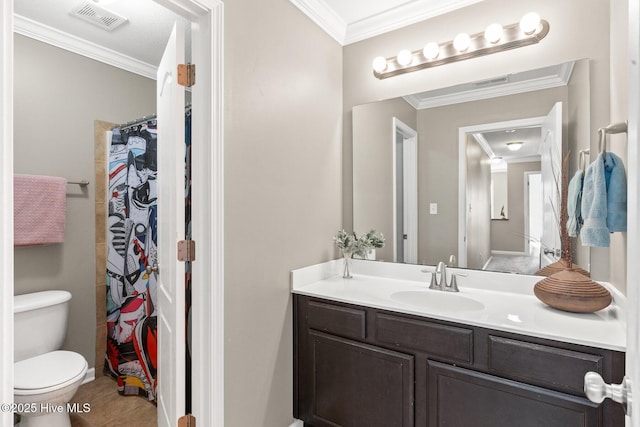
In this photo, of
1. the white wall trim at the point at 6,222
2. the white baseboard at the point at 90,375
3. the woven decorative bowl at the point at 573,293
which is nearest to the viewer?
the white wall trim at the point at 6,222

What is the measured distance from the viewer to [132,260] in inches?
93.7

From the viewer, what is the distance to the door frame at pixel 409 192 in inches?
84.7

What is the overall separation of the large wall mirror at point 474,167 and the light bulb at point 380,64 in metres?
0.21

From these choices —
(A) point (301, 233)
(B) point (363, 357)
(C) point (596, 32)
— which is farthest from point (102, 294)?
(C) point (596, 32)

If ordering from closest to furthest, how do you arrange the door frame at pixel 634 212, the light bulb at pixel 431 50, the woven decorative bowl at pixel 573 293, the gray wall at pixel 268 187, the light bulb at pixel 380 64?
the door frame at pixel 634 212 → the woven decorative bowl at pixel 573 293 → the gray wall at pixel 268 187 → the light bulb at pixel 431 50 → the light bulb at pixel 380 64

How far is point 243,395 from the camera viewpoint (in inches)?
61.7

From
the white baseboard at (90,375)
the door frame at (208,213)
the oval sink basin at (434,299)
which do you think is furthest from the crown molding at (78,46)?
the oval sink basin at (434,299)

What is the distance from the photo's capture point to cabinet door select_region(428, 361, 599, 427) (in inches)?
46.1

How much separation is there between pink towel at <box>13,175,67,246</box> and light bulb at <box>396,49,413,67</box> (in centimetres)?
237

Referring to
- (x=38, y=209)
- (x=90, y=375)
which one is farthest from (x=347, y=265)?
(x=90, y=375)

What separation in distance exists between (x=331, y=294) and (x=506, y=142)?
1.32 m

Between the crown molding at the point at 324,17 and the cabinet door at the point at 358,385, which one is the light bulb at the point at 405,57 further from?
the cabinet door at the point at 358,385

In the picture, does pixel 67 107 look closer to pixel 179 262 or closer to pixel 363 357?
pixel 179 262

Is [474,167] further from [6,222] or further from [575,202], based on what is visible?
[6,222]
